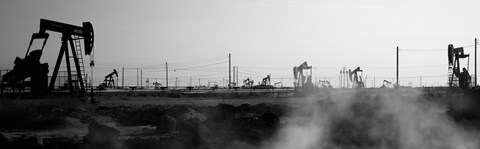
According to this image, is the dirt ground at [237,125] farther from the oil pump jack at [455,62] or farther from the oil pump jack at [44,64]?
the oil pump jack at [455,62]

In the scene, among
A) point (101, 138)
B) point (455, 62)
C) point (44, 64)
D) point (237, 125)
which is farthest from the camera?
point (455, 62)

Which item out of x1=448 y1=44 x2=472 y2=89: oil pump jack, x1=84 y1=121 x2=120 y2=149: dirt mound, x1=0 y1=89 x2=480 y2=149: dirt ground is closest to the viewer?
x1=84 y1=121 x2=120 y2=149: dirt mound

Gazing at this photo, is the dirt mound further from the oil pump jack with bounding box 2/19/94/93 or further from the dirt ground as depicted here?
the oil pump jack with bounding box 2/19/94/93

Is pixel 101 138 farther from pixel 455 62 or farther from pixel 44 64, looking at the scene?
pixel 455 62

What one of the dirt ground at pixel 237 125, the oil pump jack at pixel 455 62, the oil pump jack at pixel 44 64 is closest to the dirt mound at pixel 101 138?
the dirt ground at pixel 237 125

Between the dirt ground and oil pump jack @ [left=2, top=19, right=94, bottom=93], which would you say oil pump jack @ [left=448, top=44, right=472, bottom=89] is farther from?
oil pump jack @ [left=2, top=19, right=94, bottom=93]

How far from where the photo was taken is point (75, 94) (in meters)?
29.5

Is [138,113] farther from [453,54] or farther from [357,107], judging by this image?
[453,54]

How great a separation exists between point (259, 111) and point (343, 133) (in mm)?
7896

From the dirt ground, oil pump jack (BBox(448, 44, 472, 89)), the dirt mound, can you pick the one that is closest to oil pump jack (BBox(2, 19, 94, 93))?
the dirt ground

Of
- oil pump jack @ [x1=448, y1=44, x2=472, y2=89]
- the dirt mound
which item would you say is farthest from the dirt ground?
oil pump jack @ [x1=448, y1=44, x2=472, y2=89]

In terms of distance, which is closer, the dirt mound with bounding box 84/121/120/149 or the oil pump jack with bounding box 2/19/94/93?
the dirt mound with bounding box 84/121/120/149

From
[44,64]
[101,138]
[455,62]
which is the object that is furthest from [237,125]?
[455,62]

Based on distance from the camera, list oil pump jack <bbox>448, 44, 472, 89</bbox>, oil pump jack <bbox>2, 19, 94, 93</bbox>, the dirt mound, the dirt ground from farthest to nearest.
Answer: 1. oil pump jack <bbox>448, 44, 472, 89</bbox>
2. oil pump jack <bbox>2, 19, 94, 93</bbox>
3. the dirt ground
4. the dirt mound
